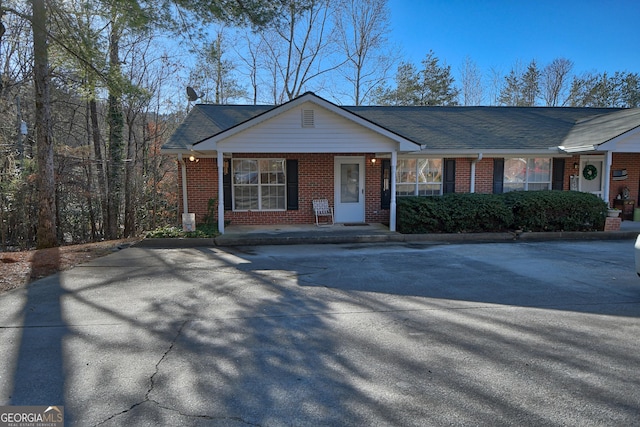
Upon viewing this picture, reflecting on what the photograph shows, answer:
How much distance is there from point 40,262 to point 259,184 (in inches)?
252

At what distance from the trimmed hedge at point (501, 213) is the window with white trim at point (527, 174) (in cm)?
204

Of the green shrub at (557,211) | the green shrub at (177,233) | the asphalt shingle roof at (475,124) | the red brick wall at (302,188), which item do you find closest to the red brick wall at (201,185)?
the red brick wall at (302,188)

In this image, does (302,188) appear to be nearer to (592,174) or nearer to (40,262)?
(40,262)

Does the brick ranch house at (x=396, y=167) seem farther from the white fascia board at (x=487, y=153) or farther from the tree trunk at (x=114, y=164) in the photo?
the tree trunk at (x=114, y=164)

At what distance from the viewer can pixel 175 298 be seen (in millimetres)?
5453

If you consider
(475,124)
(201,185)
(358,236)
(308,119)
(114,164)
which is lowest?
(358,236)

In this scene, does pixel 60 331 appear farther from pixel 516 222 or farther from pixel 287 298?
pixel 516 222

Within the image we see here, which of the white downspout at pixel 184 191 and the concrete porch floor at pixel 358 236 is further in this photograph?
the white downspout at pixel 184 191

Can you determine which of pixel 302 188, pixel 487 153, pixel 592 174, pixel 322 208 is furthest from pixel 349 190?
pixel 592 174

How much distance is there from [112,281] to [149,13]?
241 inches

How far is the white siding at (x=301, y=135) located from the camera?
416 inches

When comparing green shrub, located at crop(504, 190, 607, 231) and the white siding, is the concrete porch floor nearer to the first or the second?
green shrub, located at crop(504, 190, 607, 231)

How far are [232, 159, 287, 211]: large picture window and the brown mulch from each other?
3.91m

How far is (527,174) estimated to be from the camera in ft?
43.7
